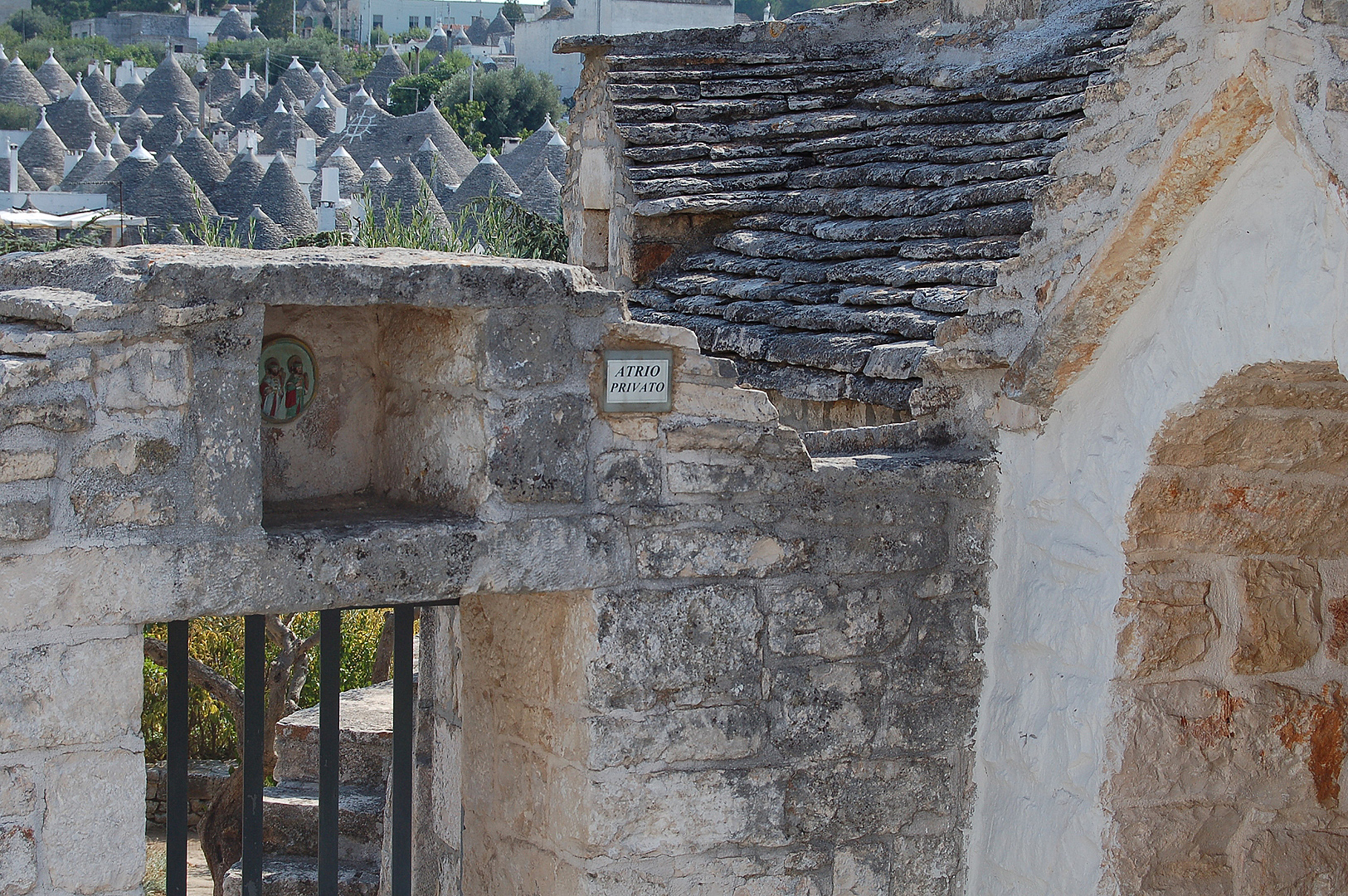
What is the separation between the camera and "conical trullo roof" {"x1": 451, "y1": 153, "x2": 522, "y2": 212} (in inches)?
880

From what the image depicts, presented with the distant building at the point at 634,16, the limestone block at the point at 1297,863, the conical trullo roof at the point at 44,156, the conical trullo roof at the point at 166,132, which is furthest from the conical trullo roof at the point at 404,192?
the limestone block at the point at 1297,863

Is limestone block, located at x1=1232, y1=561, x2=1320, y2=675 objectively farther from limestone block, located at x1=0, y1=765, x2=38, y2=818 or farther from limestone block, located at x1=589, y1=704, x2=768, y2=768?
limestone block, located at x1=0, y1=765, x2=38, y2=818

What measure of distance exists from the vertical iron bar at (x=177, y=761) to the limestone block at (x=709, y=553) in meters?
0.97

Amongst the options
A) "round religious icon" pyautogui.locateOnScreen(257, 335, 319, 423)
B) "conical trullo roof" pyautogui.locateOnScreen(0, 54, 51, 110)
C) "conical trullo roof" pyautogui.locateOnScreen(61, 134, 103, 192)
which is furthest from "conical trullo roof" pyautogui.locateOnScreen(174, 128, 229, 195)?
"round religious icon" pyautogui.locateOnScreen(257, 335, 319, 423)

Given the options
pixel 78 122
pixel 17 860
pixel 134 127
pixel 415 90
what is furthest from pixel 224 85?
pixel 17 860

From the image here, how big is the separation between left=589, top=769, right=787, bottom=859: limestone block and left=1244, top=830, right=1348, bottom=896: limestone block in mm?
1075

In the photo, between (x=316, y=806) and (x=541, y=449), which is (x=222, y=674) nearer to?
(x=316, y=806)

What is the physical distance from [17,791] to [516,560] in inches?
40.2

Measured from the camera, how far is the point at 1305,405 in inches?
119

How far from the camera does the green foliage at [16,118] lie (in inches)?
1833

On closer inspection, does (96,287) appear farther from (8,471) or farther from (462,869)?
(462,869)

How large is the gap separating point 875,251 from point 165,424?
3.84 m

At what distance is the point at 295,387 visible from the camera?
10.5ft

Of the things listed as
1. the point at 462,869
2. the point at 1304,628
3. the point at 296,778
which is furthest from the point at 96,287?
the point at 296,778
